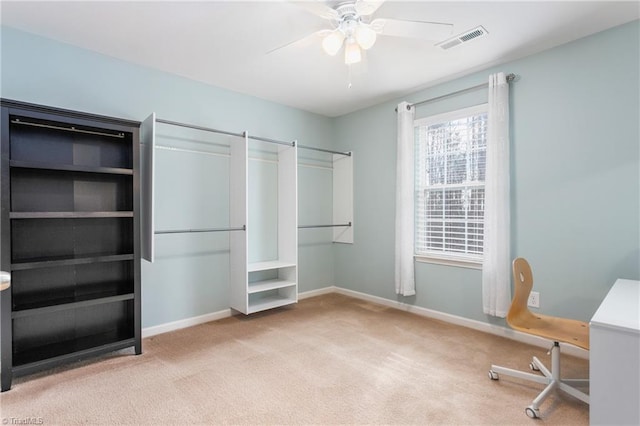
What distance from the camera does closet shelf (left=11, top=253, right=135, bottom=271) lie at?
217cm

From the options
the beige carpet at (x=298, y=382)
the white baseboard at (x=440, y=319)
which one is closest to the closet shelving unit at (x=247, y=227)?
the white baseboard at (x=440, y=319)

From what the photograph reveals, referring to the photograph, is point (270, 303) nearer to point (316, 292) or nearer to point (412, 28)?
point (316, 292)

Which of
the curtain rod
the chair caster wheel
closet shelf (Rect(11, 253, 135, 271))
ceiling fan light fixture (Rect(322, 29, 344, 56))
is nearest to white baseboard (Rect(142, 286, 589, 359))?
closet shelf (Rect(11, 253, 135, 271))

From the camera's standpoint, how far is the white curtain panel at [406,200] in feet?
12.1

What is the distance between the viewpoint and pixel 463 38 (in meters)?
2.57

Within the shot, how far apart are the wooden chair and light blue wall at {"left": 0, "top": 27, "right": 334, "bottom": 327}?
269 cm

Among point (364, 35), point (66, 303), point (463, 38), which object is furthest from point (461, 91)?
point (66, 303)

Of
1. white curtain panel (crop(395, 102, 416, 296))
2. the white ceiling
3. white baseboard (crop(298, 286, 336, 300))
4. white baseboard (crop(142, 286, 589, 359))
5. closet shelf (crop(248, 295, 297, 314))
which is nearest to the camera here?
the white ceiling

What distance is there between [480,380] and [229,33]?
3.16m

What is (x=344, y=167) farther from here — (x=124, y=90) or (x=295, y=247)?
(x=124, y=90)

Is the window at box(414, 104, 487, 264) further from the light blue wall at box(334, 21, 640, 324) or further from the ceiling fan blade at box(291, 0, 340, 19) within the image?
the ceiling fan blade at box(291, 0, 340, 19)

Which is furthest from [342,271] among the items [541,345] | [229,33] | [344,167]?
[229,33]

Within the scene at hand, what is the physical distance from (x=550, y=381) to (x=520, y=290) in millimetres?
573

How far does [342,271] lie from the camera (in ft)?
15.3
